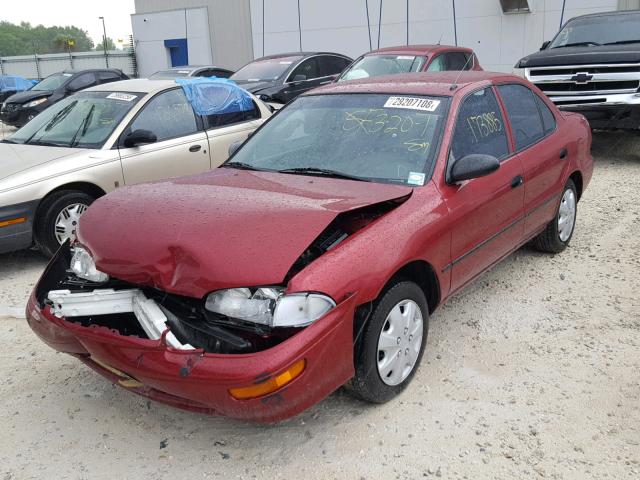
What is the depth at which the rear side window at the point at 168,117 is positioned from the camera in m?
6.12

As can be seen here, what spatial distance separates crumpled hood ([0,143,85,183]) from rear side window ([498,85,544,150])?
3.83 m

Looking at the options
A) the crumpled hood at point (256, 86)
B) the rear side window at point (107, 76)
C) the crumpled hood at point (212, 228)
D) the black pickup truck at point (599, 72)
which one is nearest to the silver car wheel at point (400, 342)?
the crumpled hood at point (212, 228)

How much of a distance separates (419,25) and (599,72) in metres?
11.3

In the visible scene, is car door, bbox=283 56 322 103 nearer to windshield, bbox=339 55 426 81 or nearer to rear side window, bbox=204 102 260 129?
windshield, bbox=339 55 426 81

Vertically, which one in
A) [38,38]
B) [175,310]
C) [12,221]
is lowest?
[12,221]

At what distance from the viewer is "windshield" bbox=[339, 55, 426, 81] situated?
9094 millimetres

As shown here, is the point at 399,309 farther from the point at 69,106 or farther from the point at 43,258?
the point at 69,106

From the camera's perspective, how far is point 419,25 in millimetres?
18609

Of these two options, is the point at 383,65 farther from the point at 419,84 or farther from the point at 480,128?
the point at 480,128

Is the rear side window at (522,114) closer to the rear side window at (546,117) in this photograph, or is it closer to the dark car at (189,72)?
the rear side window at (546,117)

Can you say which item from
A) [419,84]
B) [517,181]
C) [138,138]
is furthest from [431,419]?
[138,138]

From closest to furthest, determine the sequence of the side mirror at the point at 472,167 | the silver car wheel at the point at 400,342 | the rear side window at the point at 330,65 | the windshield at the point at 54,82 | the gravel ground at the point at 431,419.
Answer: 1. the gravel ground at the point at 431,419
2. the silver car wheel at the point at 400,342
3. the side mirror at the point at 472,167
4. the rear side window at the point at 330,65
5. the windshield at the point at 54,82

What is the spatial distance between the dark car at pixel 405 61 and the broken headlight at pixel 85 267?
642cm

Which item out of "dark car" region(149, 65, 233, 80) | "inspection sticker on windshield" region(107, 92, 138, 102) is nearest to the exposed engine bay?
"inspection sticker on windshield" region(107, 92, 138, 102)
